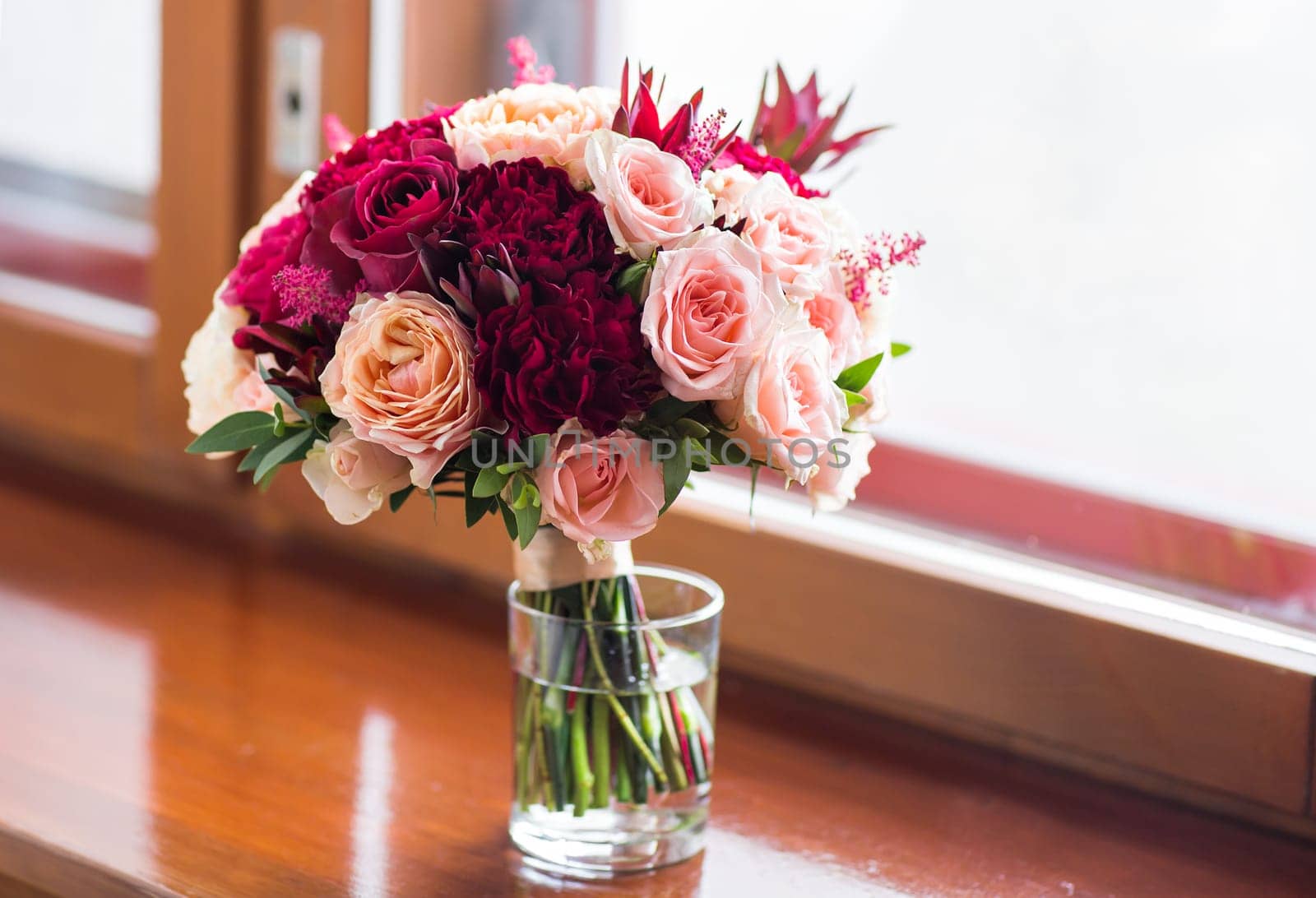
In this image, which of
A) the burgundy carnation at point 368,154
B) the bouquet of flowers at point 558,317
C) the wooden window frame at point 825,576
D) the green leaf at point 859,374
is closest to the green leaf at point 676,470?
the bouquet of flowers at point 558,317

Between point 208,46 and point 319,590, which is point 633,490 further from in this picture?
point 208,46

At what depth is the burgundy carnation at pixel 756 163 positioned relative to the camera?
79cm

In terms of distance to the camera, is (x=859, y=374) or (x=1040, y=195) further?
(x=1040, y=195)

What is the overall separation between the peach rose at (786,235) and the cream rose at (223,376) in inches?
10.9

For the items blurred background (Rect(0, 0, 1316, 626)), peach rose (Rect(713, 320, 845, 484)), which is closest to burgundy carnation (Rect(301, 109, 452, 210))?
peach rose (Rect(713, 320, 845, 484))

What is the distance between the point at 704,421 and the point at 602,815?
0.26 m

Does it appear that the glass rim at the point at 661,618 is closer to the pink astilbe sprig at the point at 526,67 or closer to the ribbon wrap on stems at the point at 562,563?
the ribbon wrap on stems at the point at 562,563

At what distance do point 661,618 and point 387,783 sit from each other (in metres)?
0.23

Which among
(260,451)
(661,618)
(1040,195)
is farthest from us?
(1040,195)

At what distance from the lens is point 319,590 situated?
1310 mm

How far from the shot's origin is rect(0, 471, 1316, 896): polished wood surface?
891mm

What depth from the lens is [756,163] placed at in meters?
0.79

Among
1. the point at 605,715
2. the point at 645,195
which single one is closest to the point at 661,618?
the point at 605,715

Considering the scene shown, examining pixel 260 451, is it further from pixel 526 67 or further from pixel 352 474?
pixel 526 67
